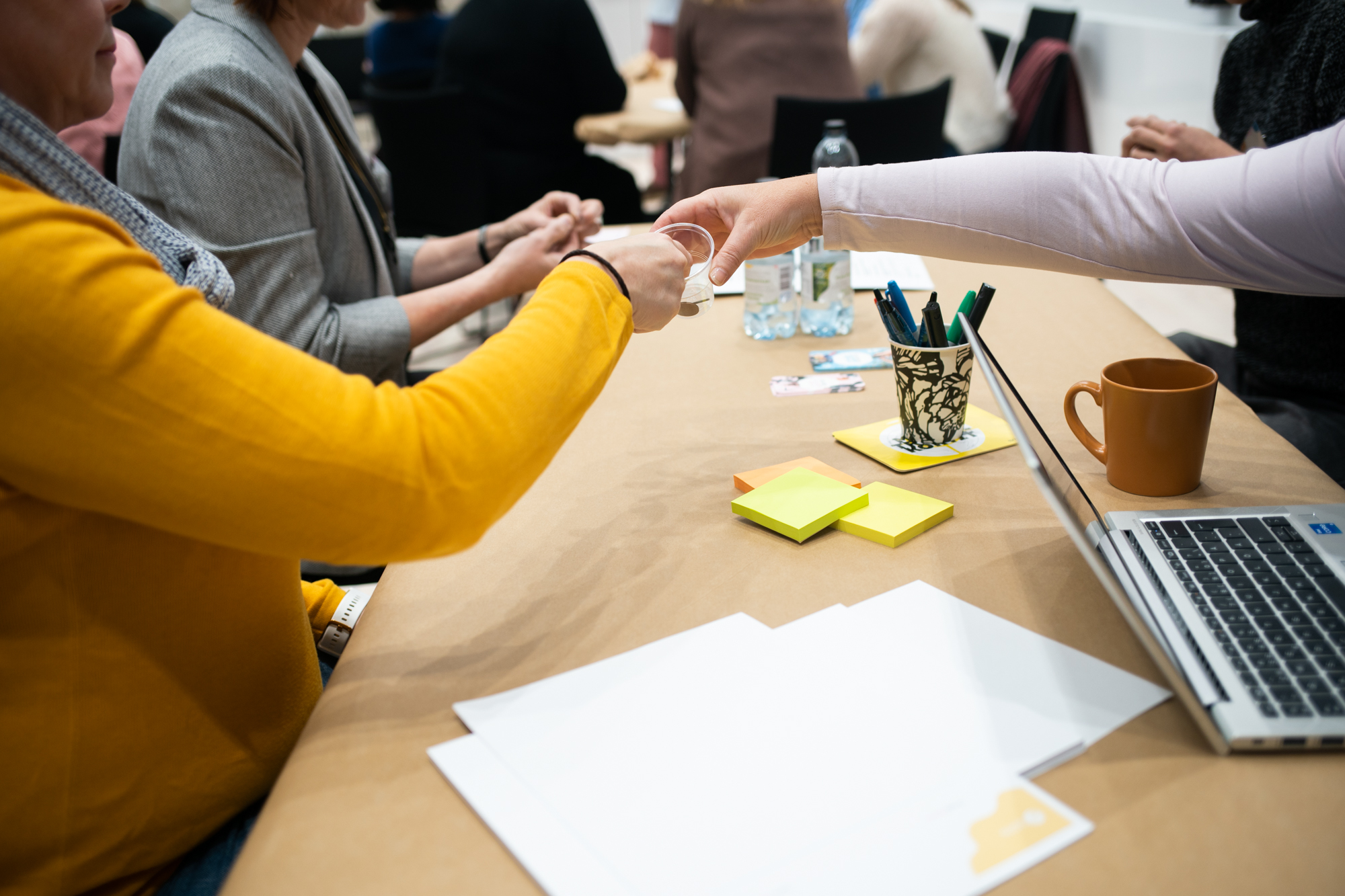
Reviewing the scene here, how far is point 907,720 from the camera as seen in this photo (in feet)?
→ 1.98

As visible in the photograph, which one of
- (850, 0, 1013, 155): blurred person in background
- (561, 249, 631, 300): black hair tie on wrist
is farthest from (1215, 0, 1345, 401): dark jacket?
(850, 0, 1013, 155): blurred person in background

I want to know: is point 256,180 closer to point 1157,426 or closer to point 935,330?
point 935,330

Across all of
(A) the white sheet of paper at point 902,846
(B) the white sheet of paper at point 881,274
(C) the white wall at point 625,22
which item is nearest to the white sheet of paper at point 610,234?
(B) the white sheet of paper at point 881,274

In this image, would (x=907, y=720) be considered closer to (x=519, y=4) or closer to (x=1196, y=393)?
(x=1196, y=393)

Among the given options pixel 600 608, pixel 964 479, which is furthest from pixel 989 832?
pixel 964 479

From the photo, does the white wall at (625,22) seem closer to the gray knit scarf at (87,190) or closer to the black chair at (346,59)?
the black chair at (346,59)

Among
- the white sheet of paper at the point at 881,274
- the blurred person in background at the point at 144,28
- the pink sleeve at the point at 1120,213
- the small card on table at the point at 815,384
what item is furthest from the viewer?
the blurred person in background at the point at 144,28

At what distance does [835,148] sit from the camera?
251cm

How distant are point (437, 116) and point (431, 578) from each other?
2.46m

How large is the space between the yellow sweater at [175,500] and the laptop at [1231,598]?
1.20 feet

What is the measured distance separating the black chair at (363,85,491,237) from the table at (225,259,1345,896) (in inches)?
75.6

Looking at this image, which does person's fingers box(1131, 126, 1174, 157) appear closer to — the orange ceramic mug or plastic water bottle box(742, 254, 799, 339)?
plastic water bottle box(742, 254, 799, 339)

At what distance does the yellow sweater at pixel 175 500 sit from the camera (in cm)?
55

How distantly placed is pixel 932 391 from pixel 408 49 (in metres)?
3.66
